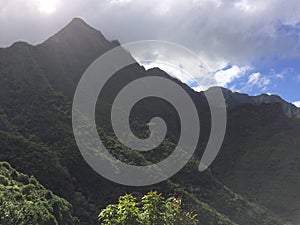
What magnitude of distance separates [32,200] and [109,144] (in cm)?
2972

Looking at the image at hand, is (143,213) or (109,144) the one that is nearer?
(143,213)

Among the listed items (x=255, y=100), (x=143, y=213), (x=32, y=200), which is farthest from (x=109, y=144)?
(x=255, y=100)

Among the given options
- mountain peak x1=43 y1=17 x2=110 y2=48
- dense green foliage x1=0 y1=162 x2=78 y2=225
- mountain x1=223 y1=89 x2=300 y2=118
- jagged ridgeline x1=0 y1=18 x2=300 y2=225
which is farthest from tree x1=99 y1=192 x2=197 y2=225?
mountain x1=223 y1=89 x2=300 y2=118

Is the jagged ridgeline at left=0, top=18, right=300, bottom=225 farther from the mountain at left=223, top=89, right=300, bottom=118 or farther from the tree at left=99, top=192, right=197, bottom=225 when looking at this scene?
the mountain at left=223, top=89, right=300, bottom=118

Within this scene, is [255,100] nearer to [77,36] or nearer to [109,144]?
[77,36]

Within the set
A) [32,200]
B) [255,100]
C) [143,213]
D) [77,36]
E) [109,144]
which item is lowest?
[32,200]

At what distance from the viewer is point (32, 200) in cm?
4678

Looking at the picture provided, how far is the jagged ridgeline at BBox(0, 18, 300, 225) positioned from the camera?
61.8 metres

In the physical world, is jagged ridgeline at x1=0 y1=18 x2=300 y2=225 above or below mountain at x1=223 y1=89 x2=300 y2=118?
below

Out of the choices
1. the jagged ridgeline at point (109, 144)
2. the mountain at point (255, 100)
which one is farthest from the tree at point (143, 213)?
the mountain at point (255, 100)

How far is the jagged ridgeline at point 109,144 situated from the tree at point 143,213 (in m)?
30.8

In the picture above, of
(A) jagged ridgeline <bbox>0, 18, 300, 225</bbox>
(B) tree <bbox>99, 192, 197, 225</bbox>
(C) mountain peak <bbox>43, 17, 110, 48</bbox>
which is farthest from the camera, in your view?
(C) mountain peak <bbox>43, 17, 110, 48</bbox>

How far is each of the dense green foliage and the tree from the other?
2538 centimetres

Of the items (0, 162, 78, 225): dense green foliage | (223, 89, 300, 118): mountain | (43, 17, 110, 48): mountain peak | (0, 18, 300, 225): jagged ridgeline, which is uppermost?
(223, 89, 300, 118): mountain
